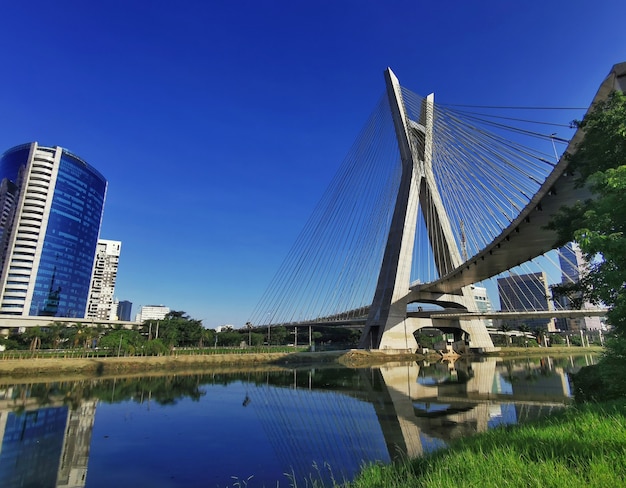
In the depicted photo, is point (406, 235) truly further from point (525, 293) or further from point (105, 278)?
point (105, 278)

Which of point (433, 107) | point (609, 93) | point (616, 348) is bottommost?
point (616, 348)

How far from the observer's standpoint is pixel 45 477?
28.9ft

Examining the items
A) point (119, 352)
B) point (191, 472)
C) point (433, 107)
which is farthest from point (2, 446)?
point (433, 107)

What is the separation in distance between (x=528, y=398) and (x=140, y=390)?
22012 millimetres

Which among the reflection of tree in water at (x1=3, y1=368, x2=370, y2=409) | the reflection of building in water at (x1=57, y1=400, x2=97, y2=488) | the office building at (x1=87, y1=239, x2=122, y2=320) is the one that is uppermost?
the office building at (x1=87, y1=239, x2=122, y2=320)

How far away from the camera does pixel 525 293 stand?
89.1m

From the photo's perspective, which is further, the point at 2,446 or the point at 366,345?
the point at 366,345

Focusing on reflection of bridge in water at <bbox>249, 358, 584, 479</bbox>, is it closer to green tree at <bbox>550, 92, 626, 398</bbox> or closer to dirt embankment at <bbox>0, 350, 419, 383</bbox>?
green tree at <bbox>550, 92, 626, 398</bbox>

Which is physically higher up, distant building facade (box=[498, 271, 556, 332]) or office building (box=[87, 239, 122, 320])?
office building (box=[87, 239, 122, 320])

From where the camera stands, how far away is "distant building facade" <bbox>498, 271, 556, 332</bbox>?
40.9m

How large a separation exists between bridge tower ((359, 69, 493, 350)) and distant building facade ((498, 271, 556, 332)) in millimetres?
9462

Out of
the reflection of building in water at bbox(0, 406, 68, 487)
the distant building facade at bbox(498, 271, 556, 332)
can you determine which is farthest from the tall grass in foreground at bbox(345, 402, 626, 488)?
the distant building facade at bbox(498, 271, 556, 332)

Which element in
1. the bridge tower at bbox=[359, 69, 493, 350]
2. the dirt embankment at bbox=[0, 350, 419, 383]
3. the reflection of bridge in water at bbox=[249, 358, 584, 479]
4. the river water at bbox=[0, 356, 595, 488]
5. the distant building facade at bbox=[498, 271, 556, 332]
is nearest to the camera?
the river water at bbox=[0, 356, 595, 488]

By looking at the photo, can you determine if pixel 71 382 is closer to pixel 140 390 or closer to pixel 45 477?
pixel 140 390
